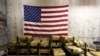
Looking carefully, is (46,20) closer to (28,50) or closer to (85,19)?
(28,50)

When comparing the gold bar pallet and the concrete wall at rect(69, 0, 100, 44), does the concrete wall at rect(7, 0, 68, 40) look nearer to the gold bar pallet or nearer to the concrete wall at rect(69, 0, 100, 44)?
the concrete wall at rect(69, 0, 100, 44)

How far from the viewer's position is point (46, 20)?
29.8 feet

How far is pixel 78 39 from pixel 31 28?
98.7 inches

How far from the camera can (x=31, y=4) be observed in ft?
30.2

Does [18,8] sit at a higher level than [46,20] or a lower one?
higher

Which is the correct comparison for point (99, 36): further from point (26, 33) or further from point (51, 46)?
point (26, 33)

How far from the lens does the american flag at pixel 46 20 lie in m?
9.05

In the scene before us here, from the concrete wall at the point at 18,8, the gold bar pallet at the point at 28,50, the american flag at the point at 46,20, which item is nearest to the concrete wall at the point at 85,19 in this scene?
the american flag at the point at 46,20

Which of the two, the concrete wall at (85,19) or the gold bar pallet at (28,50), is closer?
the gold bar pallet at (28,50)

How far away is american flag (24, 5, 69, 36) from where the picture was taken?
9.05 metres

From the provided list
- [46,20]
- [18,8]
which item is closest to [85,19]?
[46,20]

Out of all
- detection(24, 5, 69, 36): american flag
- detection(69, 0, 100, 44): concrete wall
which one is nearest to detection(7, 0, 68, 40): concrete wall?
detection(24, 5, 69, 36): american flag

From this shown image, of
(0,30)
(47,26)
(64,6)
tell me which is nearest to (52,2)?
(64,6)

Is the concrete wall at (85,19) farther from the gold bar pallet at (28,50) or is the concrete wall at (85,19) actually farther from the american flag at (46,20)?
the gold bar pallet at (28,50)
